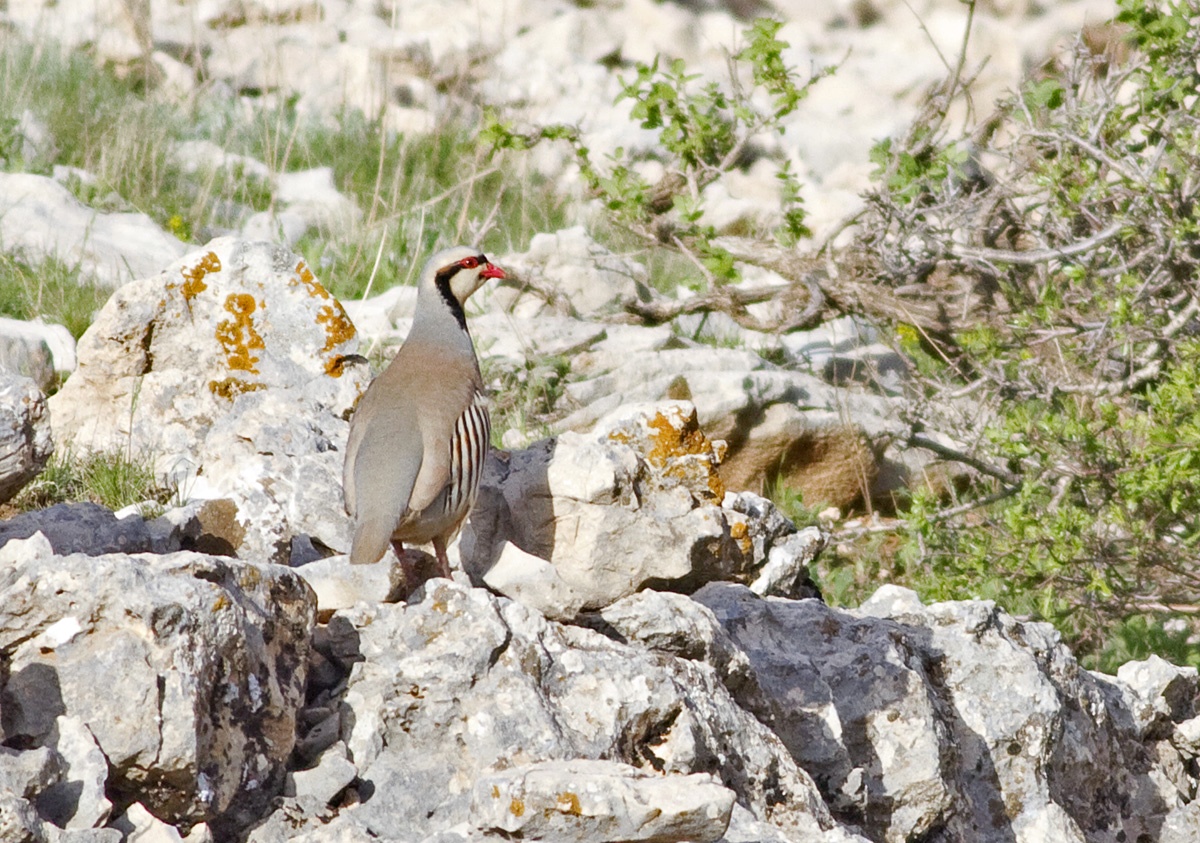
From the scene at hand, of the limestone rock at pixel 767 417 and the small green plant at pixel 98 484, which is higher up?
the small green plant at pixel 98 484

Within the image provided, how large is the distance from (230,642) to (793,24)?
54.9 feet

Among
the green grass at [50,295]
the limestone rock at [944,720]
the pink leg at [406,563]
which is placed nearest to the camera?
the limestone rock at [944,720]

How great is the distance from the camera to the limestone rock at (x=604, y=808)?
2.32m

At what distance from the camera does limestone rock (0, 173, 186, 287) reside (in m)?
6.38

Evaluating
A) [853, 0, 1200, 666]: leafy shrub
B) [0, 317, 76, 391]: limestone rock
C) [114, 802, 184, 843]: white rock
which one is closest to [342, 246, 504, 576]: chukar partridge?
[114, 802, 184, 843]: white rock

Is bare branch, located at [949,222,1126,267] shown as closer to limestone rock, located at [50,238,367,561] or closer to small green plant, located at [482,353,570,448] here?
small green plant, located at [482,353,570,448]

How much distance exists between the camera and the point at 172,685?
249 centimetres

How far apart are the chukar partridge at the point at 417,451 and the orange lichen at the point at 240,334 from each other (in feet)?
1.61

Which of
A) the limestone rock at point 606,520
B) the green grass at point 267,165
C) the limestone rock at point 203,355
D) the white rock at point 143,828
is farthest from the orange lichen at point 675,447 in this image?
the green grass at point 267,165

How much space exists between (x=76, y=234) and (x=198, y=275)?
2420 millimetres

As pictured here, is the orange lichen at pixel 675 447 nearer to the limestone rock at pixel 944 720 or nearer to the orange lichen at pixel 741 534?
the orange lichen at pixel 741 534

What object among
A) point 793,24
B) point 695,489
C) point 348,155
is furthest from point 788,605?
point 793,24

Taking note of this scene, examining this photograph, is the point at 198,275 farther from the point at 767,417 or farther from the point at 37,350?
the point at 767,417

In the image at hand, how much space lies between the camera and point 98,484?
4.31m
